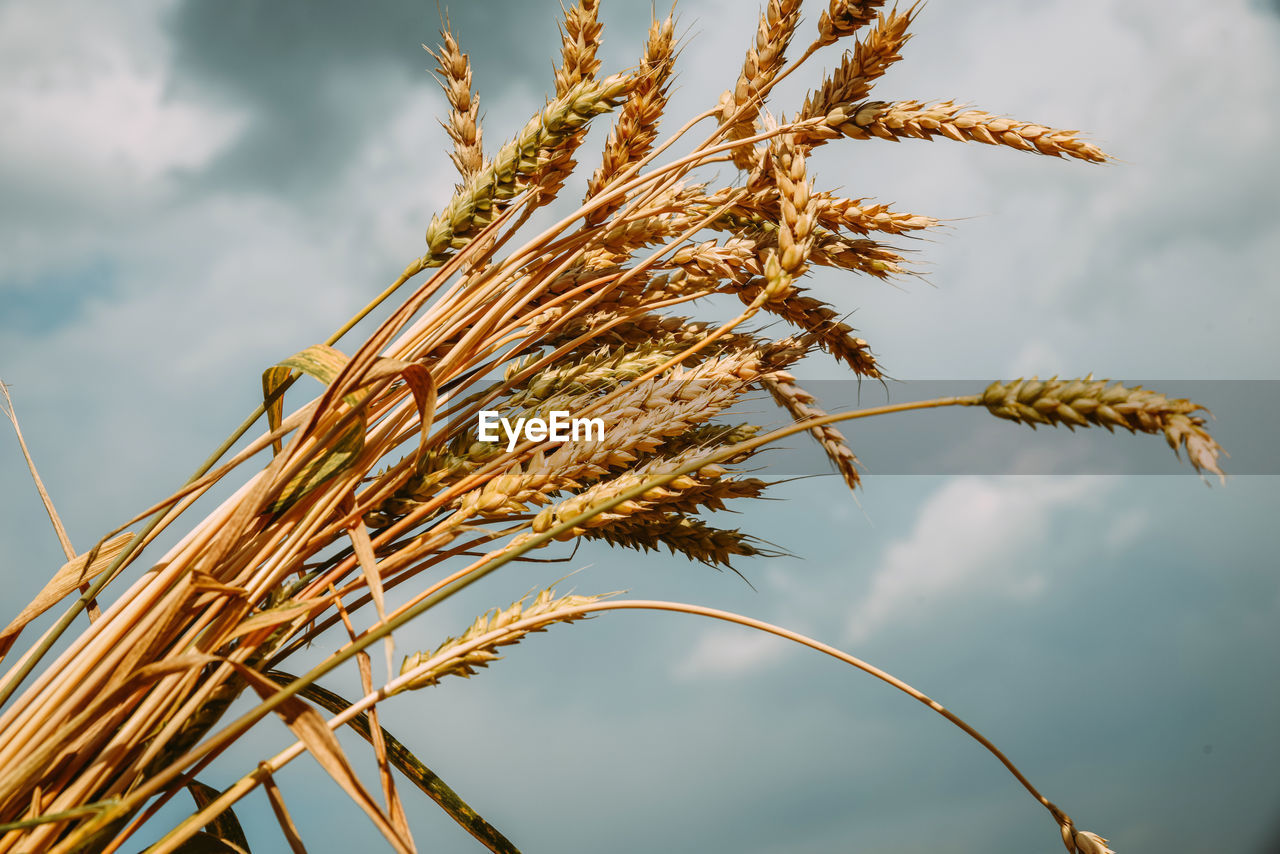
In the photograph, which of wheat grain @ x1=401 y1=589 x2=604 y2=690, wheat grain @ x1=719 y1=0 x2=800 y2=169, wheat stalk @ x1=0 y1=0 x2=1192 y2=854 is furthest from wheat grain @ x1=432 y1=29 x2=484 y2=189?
wheat grain @ x1=401 y1=589 x2=604 y2=690

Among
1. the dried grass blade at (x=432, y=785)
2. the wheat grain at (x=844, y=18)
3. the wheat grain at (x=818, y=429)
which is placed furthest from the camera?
the wheat grain at (x=818, y=429)

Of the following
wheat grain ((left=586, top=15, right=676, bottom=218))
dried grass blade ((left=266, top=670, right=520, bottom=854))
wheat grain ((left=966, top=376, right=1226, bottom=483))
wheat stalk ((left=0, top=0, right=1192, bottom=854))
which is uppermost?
wheat grain ((left=586, top=15, right=676, bottom=218))

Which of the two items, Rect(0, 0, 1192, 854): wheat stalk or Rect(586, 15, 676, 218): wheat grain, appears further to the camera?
Rect(586, 15, 676, 218): wheat grain

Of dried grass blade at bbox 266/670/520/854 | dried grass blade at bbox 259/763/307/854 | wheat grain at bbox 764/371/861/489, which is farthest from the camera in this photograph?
wheat grain at bbox 764/371/861/489

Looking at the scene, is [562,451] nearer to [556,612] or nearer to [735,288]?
[556,612]

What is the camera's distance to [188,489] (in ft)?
2.43

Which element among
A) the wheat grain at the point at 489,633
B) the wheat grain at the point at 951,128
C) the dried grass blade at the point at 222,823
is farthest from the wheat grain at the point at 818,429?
the dried grass blade at the point at 222,823

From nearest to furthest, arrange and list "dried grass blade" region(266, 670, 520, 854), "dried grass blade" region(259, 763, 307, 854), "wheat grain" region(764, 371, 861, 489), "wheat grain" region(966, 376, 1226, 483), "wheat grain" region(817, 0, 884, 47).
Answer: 1. "wheat grain" region(966, 376, 1226, 483)
2. "dried grass blade" region(259, 763, 307, 854)
3. "dried grass blade" region(266, 670, 520, 854)
4. "wheat grain" region(817, 0, 884, 47)
5. "wheat grain" region(764, 371, 861, 489)

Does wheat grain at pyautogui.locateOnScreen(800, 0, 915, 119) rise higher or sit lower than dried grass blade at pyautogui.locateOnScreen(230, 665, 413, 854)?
higher

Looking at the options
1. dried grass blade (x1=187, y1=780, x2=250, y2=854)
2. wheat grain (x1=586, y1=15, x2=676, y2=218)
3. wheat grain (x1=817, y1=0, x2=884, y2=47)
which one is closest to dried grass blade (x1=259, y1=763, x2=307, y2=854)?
dried grass blade (x1=187, y1=780, x2=250, y2=854)

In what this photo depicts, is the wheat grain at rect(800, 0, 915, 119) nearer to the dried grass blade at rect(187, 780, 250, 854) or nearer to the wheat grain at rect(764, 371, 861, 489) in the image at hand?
the wheat grain at rect(764, 371, 861, 489)

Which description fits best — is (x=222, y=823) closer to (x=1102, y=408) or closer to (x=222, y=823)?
(x=222, y=823)

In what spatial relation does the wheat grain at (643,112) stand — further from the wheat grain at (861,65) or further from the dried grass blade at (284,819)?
the dried grass blade at (284,819)

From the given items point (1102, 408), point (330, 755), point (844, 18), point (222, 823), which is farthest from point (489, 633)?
point (844, 18)
